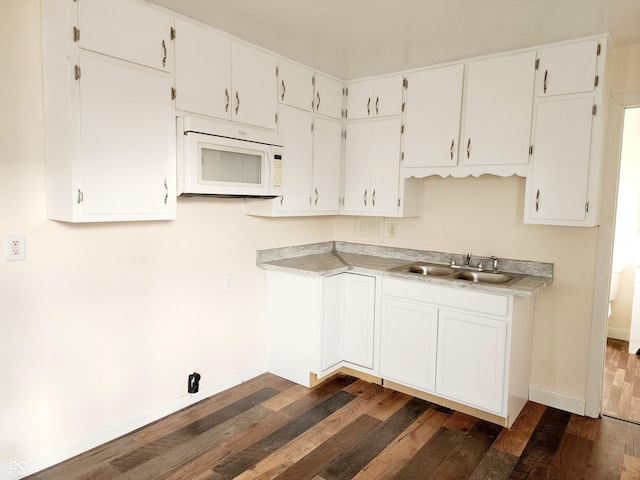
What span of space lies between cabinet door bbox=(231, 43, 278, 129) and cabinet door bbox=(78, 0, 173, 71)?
497mm

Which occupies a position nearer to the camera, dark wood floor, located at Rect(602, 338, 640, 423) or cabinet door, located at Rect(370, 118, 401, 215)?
dark wood floor, located at Rect(602, 338, 640, 423)

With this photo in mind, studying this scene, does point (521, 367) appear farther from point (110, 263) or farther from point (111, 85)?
point (111, 85)

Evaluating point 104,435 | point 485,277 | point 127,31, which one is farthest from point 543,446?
point 127,31

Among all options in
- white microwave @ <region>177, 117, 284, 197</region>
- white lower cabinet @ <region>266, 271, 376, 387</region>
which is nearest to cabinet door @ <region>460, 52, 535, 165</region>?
white lower cabinet @ <region>266, 271, 376, 387</region>

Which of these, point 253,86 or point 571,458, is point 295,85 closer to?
point 253,86

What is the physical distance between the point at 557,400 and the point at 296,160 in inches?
102

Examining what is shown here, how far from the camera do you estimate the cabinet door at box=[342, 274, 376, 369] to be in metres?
3.32

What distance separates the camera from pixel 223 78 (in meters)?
2.74

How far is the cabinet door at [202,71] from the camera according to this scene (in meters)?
2.49

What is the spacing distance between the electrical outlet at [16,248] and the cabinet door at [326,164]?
1993mm

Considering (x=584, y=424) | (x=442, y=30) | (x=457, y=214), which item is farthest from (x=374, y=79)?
(x=584, y=424)

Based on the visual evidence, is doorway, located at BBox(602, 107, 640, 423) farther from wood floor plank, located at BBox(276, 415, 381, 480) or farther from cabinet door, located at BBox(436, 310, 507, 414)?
wood floor plank, located at BBox(276, 415, 381, 480)

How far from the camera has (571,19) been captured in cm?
238

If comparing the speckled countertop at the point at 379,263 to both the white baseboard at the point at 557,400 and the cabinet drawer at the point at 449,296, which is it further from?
the white baseboard at the point at 557,400
